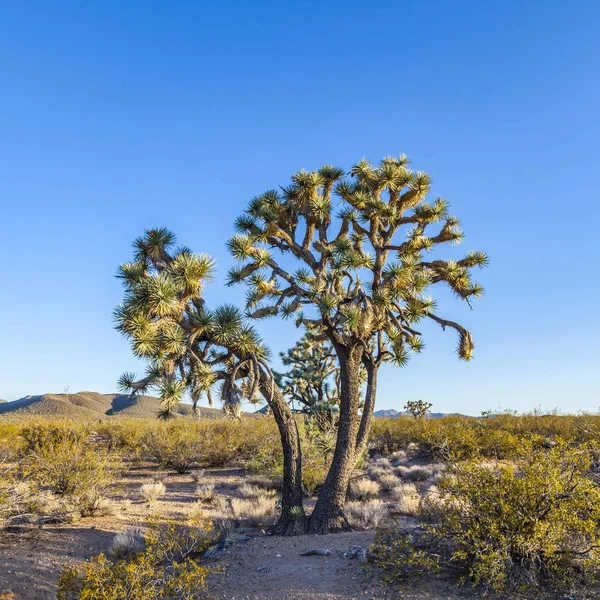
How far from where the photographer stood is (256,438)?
2048 centimetres

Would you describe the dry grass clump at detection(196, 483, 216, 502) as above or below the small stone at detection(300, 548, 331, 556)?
below

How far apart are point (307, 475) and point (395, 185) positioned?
8085 millimetres

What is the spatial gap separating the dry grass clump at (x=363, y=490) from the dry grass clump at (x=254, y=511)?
8.95 feet

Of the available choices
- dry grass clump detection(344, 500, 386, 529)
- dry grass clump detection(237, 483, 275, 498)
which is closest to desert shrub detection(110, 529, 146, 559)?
dry grass clump detection(344, 500, 386, 529)

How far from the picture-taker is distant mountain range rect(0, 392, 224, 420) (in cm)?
5241

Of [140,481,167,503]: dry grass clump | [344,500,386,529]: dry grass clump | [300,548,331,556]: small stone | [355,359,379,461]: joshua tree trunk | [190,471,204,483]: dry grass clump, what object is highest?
[355,359,379,461]: joshua tree trunk

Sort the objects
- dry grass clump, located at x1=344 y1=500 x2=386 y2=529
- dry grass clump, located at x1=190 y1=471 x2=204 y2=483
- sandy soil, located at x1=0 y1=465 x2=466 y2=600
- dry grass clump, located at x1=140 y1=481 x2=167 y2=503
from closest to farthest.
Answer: sandy soil, located at x1=0 y1=465 x2=466 y2=600, dry grass clump, located at x1=344 y1=500 x2=386 y2=529, dry grass clump, located at x1=140 y1=481 x2=167 y2=503, dry grass clump, located at x1=190 y1=471 x2=204 y2=483

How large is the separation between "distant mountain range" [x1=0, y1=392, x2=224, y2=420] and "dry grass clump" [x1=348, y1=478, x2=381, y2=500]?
36016 millimetres

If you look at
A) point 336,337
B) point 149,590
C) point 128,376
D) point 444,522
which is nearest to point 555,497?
point 444,522

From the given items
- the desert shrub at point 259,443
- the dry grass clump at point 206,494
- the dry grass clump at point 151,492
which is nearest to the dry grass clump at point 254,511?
the dry grass clump at point 206,494

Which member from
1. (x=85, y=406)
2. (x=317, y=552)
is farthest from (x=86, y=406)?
(x=317, y=552)

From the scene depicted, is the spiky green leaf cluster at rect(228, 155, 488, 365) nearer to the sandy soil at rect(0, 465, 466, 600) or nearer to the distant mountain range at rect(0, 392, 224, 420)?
the sandy soil at rect(0, 465, 466, 600)

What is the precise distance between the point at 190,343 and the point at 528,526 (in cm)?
580

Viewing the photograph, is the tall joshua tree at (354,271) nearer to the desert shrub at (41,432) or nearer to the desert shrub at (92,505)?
the desert shrub at (92,505)
